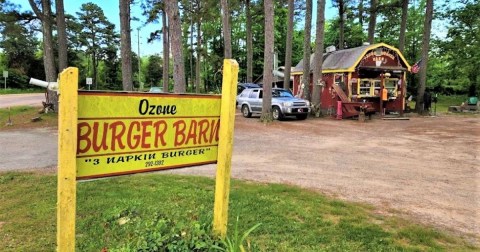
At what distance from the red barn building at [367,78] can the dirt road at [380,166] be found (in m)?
6.25

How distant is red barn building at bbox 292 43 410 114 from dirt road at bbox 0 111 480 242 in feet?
20.5

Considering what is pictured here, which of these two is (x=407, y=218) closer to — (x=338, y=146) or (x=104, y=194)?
(x=104, y=194)

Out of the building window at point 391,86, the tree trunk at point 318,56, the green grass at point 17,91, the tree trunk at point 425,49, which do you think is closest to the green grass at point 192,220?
the tree trunk at point 318,56

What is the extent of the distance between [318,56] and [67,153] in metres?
18.3

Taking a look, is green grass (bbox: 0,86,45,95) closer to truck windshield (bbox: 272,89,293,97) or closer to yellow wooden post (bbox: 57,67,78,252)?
truck windshield (bbox: 272,89,293,97)

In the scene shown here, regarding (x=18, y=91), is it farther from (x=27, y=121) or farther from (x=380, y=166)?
(x=380, y=166)

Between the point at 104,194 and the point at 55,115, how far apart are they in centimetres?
1370

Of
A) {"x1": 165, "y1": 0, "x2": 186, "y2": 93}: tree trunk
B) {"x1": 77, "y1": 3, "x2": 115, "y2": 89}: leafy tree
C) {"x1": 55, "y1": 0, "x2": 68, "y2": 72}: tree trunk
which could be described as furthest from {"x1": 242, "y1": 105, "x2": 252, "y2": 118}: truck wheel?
{"x1": 77, "y1": 3, "x2": 115, "y2": 89}: leafy tree

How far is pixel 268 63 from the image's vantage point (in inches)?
663

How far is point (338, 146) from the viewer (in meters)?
10.9

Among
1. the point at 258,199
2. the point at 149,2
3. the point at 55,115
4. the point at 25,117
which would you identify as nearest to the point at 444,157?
the point at 258,199

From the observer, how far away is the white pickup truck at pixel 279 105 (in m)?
18.0

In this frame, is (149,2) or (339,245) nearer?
(339,245)

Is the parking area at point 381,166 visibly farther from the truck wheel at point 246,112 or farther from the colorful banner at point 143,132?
the truck wheel at point 246,112
